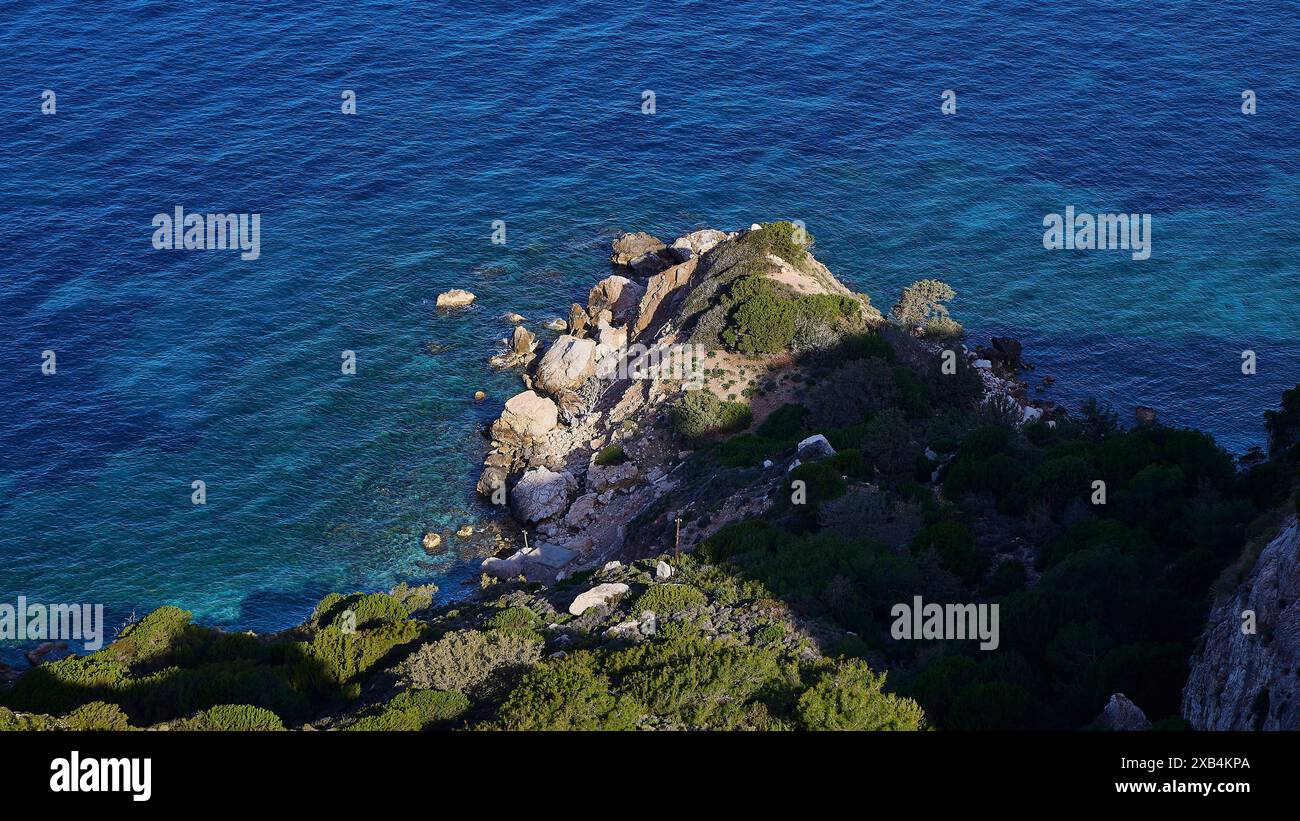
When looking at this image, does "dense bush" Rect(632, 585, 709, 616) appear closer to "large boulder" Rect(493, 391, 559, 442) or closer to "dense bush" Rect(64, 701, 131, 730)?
"dense bush" Rect(64, 701, 131, 730)

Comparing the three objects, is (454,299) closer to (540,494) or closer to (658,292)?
(658,292)

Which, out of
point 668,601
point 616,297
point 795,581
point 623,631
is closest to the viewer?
point 623,631

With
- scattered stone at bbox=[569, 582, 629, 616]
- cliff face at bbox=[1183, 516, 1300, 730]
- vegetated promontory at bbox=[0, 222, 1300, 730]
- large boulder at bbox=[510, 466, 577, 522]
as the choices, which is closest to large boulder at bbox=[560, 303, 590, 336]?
vegetated promontory at bbox=[0, 222, 1300, 730]

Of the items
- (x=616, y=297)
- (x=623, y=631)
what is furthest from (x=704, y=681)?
(x=616, y=297)

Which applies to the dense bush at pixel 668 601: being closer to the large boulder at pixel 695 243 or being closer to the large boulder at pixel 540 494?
the large boulder at pixel 540 494
